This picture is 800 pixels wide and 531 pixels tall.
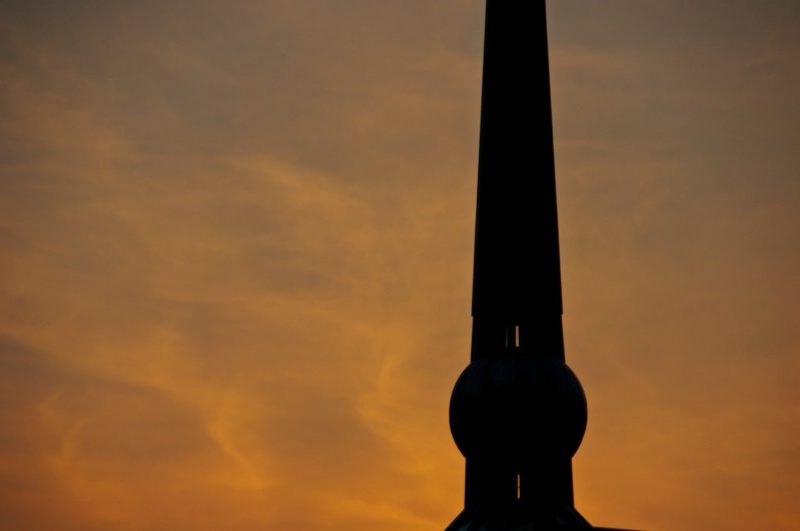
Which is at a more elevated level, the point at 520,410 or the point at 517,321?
the point at 517,321

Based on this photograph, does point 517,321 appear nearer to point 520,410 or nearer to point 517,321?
point 517,321

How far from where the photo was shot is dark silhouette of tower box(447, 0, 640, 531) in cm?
6350

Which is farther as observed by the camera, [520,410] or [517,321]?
[517,321]

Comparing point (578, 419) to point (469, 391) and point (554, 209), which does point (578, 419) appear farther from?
point (554, 209)

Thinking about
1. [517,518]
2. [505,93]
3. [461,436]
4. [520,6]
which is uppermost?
[520,6]

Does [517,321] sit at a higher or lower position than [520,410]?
higher

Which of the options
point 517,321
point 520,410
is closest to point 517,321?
point 517,321

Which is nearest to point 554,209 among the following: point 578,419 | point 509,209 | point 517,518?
point 509,209

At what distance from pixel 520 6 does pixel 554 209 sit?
11.2 metres

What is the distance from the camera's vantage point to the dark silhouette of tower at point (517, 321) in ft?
208

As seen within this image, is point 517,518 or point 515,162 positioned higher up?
point 515,162

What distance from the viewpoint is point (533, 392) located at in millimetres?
63875

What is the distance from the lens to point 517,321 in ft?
216

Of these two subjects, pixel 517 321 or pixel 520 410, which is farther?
pixel 517 321
